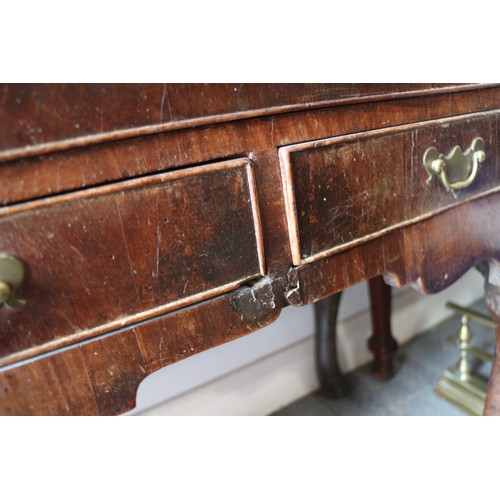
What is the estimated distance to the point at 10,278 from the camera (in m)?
0.32

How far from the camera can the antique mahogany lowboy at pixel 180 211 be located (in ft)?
1.06

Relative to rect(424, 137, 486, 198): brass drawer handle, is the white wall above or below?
below

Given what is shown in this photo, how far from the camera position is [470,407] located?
946mm

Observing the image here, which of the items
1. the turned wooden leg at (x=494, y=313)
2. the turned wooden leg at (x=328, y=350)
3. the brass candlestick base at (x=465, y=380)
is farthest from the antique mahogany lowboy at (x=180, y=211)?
the brass candlestick base at (x=465, y=380)

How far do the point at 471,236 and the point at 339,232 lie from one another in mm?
222

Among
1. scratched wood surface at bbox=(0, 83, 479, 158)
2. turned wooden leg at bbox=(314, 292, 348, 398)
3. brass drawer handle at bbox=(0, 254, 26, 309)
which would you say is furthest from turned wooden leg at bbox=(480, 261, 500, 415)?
brass drawer handle at bbox=(0, 254, 26, 309)

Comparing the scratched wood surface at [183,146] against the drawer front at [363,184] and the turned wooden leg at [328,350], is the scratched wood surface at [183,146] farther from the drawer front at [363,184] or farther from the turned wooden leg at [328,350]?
the turned wooden leg at [328,350]

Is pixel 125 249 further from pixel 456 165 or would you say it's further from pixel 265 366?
pixel 265 366

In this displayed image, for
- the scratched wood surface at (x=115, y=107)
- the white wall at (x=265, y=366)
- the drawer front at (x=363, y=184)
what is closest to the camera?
the scratched wood surface at (x=115, y=107)

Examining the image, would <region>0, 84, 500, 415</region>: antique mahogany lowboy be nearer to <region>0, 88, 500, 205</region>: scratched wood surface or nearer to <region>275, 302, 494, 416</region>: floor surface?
<region>0, 88, 500, 205</region>: scratched wood surface

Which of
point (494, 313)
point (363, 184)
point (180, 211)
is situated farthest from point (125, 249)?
point (494, 313)

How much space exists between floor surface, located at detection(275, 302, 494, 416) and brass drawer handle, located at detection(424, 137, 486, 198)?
60 centimetres

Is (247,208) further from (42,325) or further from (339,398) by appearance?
(339,398)

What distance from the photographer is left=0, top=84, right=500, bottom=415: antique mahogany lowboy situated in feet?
1.06
